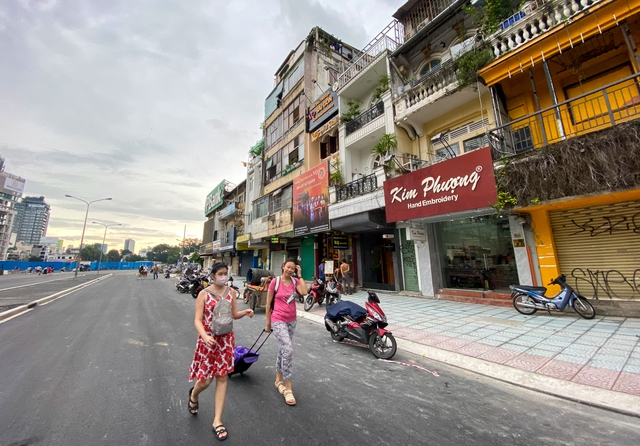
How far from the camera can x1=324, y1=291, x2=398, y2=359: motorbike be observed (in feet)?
14.7

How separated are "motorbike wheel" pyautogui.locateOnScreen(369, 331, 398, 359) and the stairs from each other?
18.6 ft

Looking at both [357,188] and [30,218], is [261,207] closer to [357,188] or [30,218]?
[357,188]

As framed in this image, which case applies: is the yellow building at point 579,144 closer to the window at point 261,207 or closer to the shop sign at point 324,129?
the shop sign at point 324,129

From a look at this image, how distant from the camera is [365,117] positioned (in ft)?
43.4

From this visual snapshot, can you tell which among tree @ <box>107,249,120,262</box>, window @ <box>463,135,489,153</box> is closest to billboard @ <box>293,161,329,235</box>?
window @ <box>463,135,489,153</box>

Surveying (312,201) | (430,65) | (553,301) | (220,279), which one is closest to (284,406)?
(220,279)

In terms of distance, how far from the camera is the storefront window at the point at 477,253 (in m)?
8.94

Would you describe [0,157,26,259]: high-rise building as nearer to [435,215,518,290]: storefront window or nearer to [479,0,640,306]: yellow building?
[435,215,518,290]: storefront window

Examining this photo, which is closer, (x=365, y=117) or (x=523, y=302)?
(x=523, y=302)

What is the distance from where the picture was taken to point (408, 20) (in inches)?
499

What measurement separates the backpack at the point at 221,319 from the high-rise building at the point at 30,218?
177 m

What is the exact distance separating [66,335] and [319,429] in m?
6.52

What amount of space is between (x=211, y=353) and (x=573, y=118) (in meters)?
10.9

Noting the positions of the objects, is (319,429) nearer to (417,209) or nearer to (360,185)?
(417,209)
